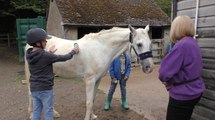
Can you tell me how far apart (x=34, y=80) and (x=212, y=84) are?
261 centimetres

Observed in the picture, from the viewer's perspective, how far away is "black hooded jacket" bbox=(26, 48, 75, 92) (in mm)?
4043

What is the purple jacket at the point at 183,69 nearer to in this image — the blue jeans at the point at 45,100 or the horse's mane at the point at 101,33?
the blue jeans at the point at 45,100

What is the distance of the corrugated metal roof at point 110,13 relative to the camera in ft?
50.2

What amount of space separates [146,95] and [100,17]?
29.2ft

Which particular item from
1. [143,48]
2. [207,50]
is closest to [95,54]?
[143,48]

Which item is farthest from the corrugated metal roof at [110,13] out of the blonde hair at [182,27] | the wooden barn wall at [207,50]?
the blonde hair at [182,27]

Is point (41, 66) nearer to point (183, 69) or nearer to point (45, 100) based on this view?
point (45, 100)

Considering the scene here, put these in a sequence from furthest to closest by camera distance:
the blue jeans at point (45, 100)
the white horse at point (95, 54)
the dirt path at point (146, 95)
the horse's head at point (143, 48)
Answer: the dirt path at point (146, 95)
the white horse at point (95, 54)
the horse's head at point (143, 48)
the blue jeans at point (45, 100)

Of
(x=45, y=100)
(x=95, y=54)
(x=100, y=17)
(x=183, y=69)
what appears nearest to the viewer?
(x=183, y=69)

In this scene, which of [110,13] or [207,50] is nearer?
[207,50]

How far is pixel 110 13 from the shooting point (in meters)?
16.8

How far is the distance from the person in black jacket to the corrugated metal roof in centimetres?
1050

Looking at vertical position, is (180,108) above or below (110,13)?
below

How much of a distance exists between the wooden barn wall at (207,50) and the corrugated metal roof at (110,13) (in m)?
10.6
